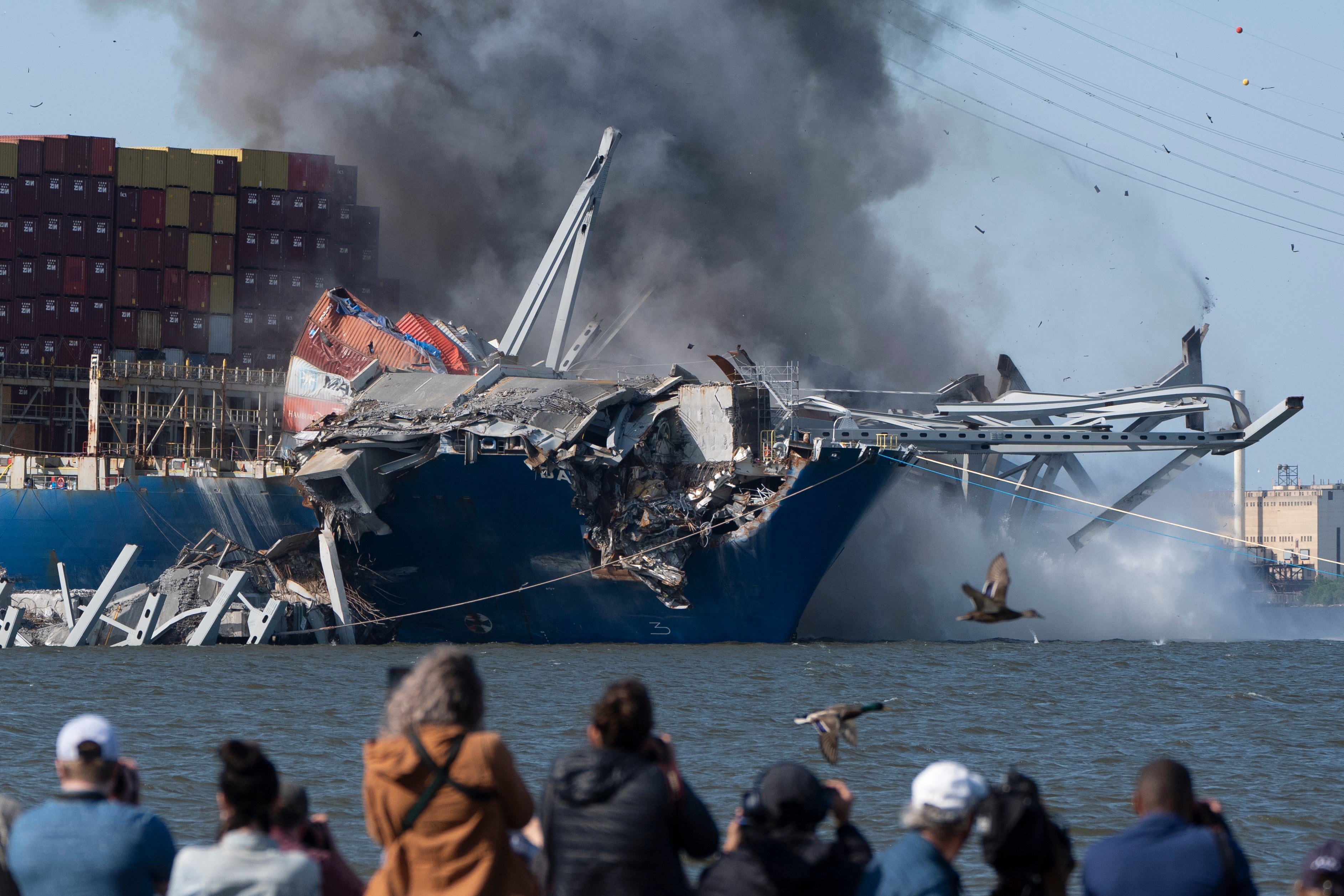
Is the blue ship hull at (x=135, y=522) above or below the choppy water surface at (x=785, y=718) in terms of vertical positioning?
above

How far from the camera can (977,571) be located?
44.5m

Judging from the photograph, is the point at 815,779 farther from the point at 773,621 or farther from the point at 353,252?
the point at 353,252

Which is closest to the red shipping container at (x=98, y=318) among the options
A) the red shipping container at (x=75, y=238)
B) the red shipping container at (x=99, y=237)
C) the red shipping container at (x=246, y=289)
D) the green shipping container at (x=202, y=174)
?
the red shipping container at (x=99, y=237)

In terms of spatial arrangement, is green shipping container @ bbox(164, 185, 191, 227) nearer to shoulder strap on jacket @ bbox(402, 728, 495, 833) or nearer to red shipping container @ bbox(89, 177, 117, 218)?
red shipping container @ bbox(89, 177, 117, 218)

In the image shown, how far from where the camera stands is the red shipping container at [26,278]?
6128 cm

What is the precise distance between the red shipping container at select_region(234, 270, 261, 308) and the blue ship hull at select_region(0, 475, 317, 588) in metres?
17.5

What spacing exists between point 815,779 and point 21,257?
61.9 metres

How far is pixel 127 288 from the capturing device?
62.6m

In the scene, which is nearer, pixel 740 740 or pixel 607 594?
pixel 740 740

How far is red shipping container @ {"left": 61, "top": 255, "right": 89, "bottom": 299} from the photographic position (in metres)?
61.9

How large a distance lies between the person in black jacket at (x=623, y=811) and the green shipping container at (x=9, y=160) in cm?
6271

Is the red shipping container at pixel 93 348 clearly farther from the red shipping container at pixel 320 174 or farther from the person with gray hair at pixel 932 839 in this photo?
the person with gray hair at pixel 932 839

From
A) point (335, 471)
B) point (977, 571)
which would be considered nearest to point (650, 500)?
point (335, 471)

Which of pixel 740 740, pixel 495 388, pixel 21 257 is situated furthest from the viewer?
pixel 21 257
